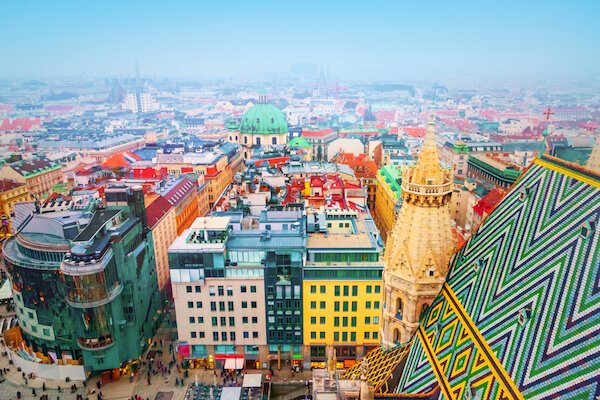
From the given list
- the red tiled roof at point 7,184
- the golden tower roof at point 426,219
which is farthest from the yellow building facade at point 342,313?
the red tiled roof at point 7,184

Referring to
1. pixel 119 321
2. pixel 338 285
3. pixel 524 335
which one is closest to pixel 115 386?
pixel 119 321

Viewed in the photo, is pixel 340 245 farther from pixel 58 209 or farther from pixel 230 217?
pixel 58 209

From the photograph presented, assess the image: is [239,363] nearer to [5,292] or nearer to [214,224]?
[214,224]

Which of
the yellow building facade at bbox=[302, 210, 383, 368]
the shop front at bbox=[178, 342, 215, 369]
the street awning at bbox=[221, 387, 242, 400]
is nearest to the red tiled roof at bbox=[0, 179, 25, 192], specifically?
the shop front at bbox=[178, 342, 215, 369]

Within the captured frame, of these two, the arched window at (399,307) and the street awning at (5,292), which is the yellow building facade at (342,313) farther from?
the street awning at (5,292)

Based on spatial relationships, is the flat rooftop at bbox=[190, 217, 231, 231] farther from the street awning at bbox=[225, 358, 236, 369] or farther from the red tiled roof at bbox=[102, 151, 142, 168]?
the red tiled roof at bbox=[102, 151, 142, 168]

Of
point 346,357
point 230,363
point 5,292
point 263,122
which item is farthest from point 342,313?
point 263,122
